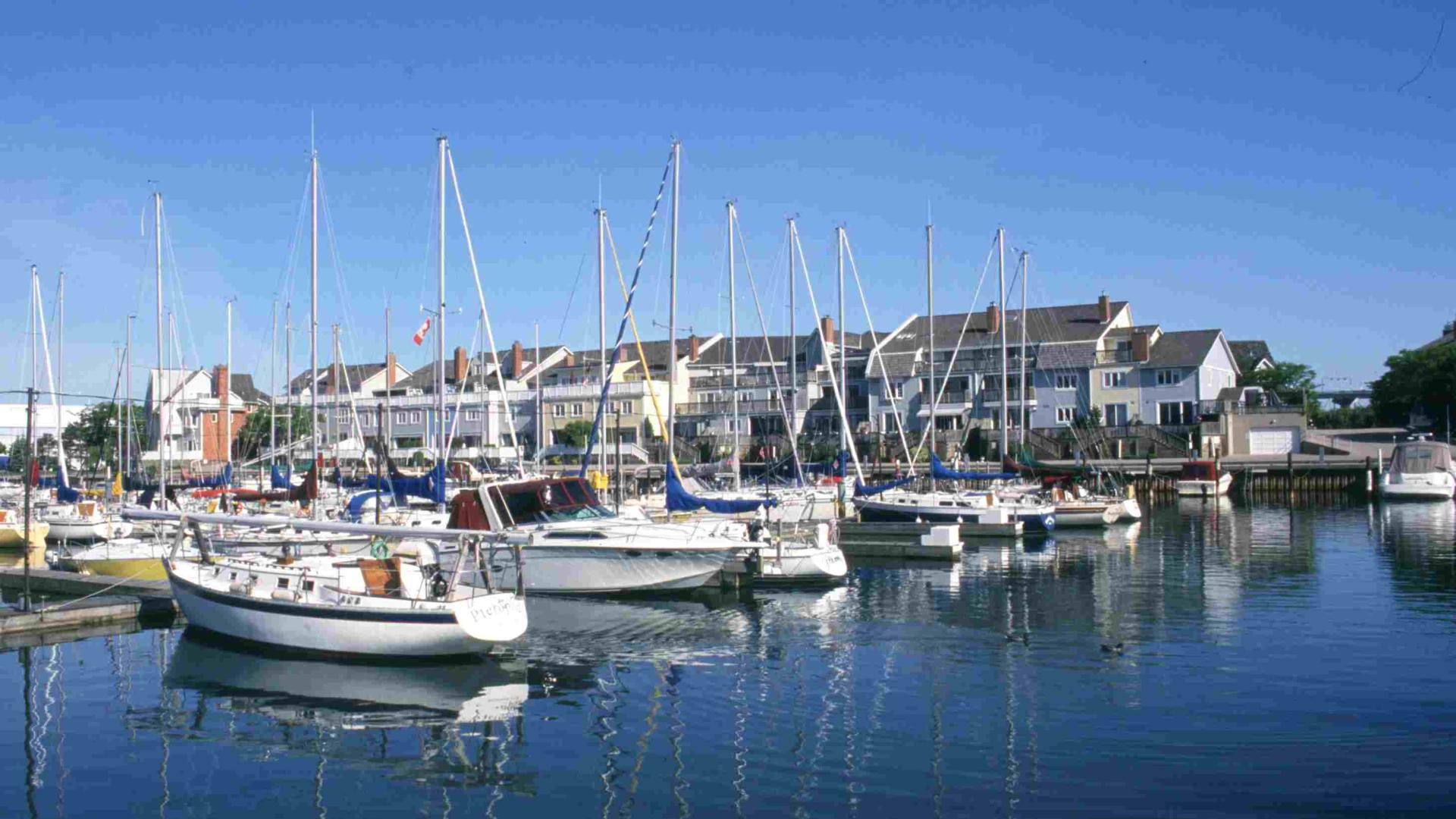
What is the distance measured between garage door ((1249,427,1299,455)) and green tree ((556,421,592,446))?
53.3 meters

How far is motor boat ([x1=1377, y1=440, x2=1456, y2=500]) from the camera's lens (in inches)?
3019

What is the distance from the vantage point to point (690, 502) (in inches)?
1583

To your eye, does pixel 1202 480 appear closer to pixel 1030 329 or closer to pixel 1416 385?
pixel 1030 329

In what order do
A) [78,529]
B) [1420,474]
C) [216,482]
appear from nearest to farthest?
[78,529], [216,482], [1420,474]

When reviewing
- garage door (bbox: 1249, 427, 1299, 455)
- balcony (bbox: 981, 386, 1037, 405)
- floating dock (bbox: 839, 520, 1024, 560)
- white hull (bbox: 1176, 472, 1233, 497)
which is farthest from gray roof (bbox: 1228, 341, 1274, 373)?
floating dock (bbox: 839, 520, 1024, 560)

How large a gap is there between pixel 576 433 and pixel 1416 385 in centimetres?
7476

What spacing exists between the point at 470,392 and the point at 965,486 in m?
53.1

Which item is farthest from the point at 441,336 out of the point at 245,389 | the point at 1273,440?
the point at 245,389

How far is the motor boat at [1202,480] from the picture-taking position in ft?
269


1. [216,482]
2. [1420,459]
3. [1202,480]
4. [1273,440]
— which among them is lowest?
[1202,480]

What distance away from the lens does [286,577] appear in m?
26.3

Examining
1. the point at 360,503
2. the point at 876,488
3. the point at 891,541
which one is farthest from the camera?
the point at 876,488

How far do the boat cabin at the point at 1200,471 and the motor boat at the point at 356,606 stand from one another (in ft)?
221

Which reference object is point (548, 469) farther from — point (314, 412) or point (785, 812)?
point (785, 812)
